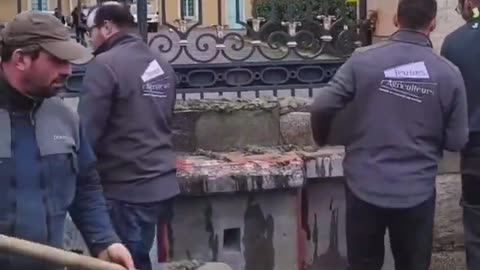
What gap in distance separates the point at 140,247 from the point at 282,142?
143 cm

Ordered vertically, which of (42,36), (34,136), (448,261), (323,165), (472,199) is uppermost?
(42,36)

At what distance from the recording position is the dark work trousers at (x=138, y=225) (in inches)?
209

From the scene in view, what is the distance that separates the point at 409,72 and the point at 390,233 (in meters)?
0.82

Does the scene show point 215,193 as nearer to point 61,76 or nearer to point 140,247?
point 140,247

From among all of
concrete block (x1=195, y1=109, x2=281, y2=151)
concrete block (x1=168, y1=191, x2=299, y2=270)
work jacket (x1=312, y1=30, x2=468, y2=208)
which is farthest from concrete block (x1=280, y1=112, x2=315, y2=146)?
work jacket (x1=312, y1=30, x2=468, y2=208)

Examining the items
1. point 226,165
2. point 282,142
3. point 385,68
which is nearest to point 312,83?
point 282,142

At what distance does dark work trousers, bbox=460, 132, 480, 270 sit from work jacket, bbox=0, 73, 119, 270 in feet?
9.04

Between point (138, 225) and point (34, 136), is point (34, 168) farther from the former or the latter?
point (138, 225)

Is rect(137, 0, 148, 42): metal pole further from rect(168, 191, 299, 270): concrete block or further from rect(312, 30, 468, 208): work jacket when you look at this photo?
rect(312, 30, 468, 208): work jacket

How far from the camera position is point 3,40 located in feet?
11.8

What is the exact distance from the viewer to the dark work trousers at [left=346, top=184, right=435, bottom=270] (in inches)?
207

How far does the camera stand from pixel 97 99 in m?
5.14

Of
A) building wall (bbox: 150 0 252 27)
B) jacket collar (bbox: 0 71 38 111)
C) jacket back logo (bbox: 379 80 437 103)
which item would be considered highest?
jacket collar (bbox: 0 71 38 111)

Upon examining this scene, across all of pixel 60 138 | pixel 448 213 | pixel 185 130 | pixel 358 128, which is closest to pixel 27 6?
pixel 185 130
